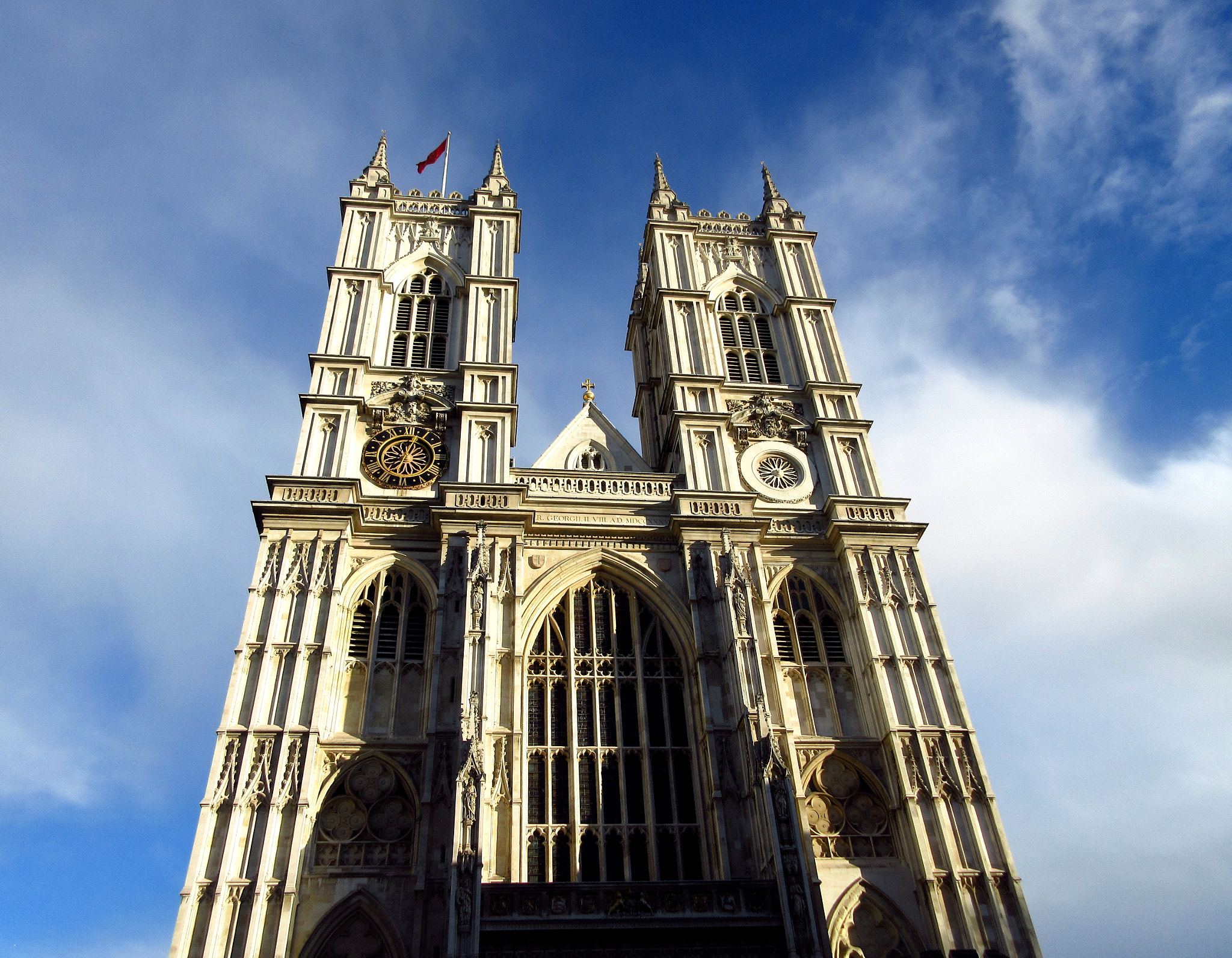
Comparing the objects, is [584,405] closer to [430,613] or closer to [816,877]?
[430,613]

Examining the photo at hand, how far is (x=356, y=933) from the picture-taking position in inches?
798

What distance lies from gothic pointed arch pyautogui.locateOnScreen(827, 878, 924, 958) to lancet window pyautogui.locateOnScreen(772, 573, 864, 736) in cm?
399

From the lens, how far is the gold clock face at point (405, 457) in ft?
91.8

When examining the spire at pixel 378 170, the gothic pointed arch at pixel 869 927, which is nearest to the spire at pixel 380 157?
the spire at pixel 378 170

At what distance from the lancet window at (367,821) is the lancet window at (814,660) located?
999cm

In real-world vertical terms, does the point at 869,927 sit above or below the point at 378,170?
below

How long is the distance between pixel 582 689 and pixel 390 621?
5321 millimetres

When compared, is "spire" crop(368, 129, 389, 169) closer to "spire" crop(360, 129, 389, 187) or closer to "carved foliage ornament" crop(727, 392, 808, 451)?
"spire" crop(360, 129, 389, 187)

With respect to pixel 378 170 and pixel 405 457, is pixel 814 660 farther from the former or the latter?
pixel 378 170

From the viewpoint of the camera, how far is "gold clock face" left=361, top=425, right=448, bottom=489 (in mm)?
27969

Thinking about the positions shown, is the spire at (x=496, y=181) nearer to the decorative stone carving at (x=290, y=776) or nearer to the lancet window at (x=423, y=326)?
the lancet window at (x=423, y=326)

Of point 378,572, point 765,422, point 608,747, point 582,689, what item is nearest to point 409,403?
point 378,572

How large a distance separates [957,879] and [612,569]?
11.3 meters

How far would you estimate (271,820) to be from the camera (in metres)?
20.7
